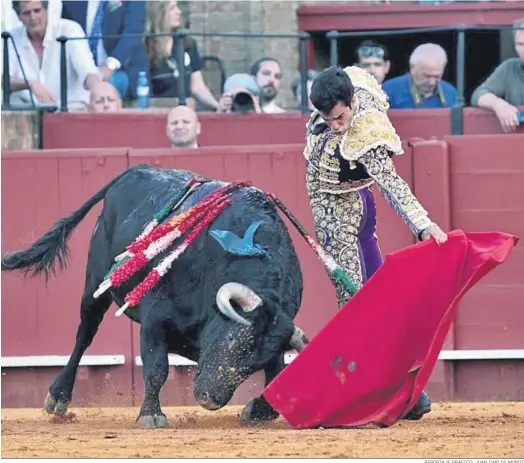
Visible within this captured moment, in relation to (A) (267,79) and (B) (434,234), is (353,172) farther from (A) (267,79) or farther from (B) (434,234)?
(A) (267,79)

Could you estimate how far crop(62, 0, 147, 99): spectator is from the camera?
1016 cm

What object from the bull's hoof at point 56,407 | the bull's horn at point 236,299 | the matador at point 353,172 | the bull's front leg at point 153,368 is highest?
the matador at point 353,172

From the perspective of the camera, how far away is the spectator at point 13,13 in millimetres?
9961

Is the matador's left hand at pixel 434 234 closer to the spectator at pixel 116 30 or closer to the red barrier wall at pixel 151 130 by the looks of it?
the red barrier wall at pixel 151 130

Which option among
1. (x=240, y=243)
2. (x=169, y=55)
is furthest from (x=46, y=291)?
(x=240, y=243)

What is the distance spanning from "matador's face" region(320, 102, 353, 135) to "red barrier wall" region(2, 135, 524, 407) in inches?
95.2

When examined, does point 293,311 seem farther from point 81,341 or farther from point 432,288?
point 81,341

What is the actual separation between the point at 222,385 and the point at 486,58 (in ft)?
18.5

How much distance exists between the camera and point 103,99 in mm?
9742

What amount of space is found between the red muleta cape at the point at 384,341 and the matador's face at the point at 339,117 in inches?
21.4

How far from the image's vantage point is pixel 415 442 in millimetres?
5805

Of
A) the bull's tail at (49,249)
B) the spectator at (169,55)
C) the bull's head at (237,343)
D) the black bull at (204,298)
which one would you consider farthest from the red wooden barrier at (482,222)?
the bull's head at (237,343)

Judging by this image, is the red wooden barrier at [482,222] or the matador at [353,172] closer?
the matador at [353,172]

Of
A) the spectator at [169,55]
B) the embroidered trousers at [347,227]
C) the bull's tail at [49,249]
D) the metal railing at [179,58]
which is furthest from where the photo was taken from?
the spectator at [169,55]
